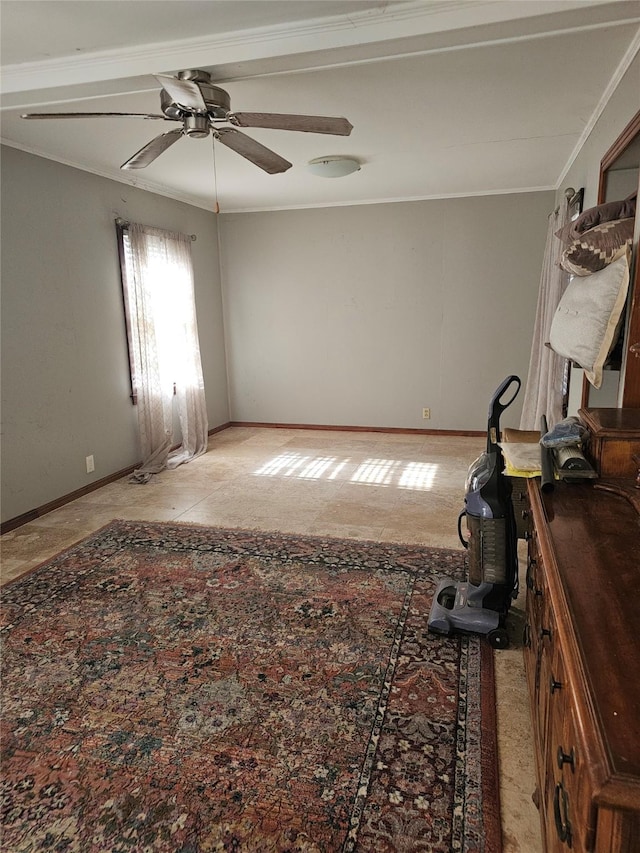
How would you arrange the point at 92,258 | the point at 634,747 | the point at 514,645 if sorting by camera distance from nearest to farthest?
the point at 634,747, the point at 514,645, the point at 92,258

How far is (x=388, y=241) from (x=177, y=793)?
5291mm

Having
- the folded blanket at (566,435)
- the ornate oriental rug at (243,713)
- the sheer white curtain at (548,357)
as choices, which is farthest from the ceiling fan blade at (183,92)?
the sheer white curtain at (548,357)

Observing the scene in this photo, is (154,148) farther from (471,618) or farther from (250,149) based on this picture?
(471,618)

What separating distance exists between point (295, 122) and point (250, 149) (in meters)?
0.42

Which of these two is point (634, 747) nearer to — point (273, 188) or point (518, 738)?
point (518, 738)

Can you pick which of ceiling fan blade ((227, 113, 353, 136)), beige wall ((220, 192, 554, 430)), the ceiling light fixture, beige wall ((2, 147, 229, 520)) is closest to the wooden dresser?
ceiling fan blade ((227, 113, 353, 136))

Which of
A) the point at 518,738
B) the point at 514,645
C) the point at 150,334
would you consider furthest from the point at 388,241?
the point at 518,738

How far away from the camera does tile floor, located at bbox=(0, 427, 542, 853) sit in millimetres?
3133

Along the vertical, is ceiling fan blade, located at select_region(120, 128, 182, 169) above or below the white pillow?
above

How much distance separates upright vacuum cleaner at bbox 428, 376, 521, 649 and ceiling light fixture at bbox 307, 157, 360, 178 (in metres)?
2.64

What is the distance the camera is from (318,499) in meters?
A: 4.12

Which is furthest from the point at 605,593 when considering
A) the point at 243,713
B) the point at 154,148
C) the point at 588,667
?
the point at 154,148

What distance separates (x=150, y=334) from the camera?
15.9ft

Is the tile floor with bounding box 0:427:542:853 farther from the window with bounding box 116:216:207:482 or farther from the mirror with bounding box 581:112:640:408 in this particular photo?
the mirror with bounding box 581:112:640:408
